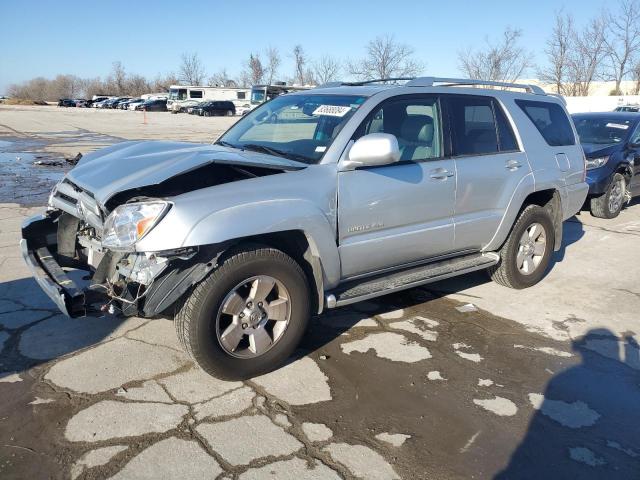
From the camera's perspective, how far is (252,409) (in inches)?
126

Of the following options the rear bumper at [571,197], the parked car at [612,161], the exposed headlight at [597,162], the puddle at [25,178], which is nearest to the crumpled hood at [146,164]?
the rear bumper at [571,197]

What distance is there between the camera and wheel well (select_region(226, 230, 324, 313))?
3561 mm

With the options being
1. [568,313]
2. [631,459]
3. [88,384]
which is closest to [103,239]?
[88,384]

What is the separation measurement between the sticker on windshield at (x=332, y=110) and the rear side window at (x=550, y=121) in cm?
212

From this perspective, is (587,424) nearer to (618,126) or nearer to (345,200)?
(345,200)

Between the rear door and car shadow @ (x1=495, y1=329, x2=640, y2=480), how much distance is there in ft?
4.21

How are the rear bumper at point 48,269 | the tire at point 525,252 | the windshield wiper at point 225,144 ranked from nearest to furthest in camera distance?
the rear bumper at point 48,269 < the windshield wiper at point 225,144 < the tire at point 525,252

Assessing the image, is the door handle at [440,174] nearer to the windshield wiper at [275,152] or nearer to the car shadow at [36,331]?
the windshield wiper at [275,152]

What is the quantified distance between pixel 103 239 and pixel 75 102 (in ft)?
273

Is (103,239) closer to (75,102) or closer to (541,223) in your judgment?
(541,223)

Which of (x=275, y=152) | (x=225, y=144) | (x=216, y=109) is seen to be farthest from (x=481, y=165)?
(x=216, y=109)

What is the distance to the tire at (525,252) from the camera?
201 inches

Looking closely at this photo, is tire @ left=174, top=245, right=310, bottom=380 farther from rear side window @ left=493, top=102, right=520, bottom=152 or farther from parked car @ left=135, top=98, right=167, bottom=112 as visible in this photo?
parked car @ left=135, top=98, right=167, bottom=112

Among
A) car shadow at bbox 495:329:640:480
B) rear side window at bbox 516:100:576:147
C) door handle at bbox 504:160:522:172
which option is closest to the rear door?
door handle at bbox 504:160:522:172
